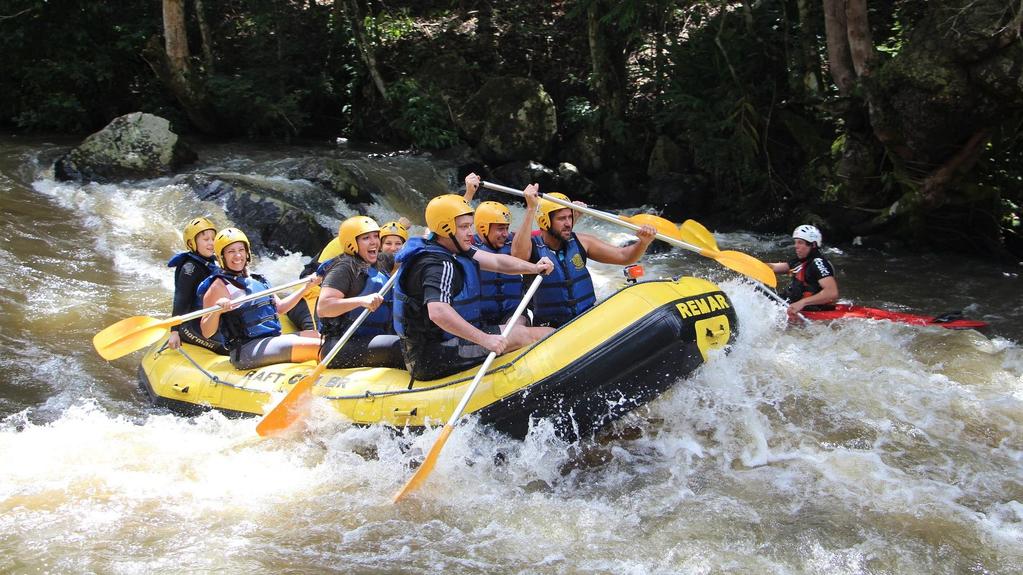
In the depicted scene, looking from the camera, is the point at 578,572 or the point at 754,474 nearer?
the point at 578,572

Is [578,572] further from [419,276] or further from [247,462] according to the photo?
[247,462]

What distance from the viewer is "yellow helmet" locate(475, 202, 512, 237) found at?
5.03 meters

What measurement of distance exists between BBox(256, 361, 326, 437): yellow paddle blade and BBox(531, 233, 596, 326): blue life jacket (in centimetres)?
142

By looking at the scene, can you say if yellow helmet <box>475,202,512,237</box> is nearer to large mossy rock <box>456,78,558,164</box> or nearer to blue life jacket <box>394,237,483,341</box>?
blue life jacket <box>394,237,483,341</box>

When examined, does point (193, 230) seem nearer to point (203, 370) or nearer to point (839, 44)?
point (203, 370)

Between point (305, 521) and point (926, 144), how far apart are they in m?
7.24

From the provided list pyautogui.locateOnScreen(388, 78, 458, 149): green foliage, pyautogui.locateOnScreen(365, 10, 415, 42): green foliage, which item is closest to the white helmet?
pyautogui.locateOnScreen(388, 78, 458, 149): green foliage

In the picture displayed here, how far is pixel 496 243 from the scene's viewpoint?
16.6 feet

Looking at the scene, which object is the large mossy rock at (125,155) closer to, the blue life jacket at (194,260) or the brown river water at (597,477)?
the brown river water at (597,477)

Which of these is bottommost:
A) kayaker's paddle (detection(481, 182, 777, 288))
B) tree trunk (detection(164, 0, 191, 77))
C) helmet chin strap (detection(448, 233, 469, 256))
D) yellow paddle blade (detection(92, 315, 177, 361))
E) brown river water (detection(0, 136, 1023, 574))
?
brown river water (detection(0, 136, 1023, 574))

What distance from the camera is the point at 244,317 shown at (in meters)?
5.62

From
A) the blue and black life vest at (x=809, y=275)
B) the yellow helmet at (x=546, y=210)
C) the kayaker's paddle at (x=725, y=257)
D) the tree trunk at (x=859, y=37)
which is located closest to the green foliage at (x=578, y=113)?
the tree trunk at (x=859, y=37)

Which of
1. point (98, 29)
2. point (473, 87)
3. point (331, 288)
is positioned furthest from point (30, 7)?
point (331, 288)

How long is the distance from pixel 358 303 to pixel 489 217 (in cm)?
92
